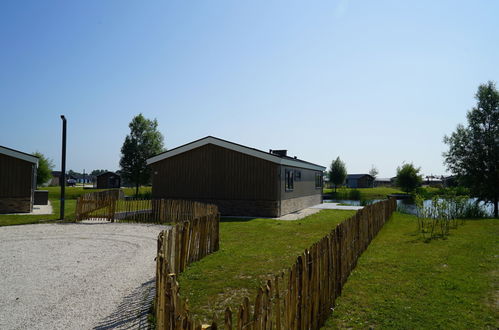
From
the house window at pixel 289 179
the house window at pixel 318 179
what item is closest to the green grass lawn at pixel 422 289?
the house window at pixel 289 179

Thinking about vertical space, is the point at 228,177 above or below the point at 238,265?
above

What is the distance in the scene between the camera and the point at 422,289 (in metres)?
6.75

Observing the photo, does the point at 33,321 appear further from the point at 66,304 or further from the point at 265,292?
the point at 265,292

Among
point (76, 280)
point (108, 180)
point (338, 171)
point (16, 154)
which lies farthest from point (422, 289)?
point (108, 180)

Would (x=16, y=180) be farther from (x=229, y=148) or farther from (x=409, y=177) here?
(x=409, y=177)

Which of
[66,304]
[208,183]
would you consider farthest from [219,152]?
[66,304]

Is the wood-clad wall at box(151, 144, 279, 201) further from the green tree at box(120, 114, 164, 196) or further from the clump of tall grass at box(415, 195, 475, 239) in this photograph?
the green tree at box(120, 114, 164, 196)

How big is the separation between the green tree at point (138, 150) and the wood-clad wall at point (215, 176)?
95.8ft

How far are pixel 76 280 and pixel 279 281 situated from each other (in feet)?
19.2

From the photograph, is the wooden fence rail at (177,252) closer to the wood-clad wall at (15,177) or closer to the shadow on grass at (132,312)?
the shadow on grass at (132,312)

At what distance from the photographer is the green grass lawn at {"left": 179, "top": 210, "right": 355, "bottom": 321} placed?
20.0 feet

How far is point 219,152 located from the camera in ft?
71.2

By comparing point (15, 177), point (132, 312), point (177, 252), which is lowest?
point (132, 312)

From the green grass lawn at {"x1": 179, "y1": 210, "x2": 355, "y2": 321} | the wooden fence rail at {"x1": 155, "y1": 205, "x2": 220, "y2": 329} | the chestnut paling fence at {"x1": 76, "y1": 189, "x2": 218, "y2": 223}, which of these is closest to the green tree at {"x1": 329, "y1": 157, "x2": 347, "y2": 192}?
the chestnut paling fence at {"x1": 76, "y1": 189, "x2": 218, "y2": 223}
